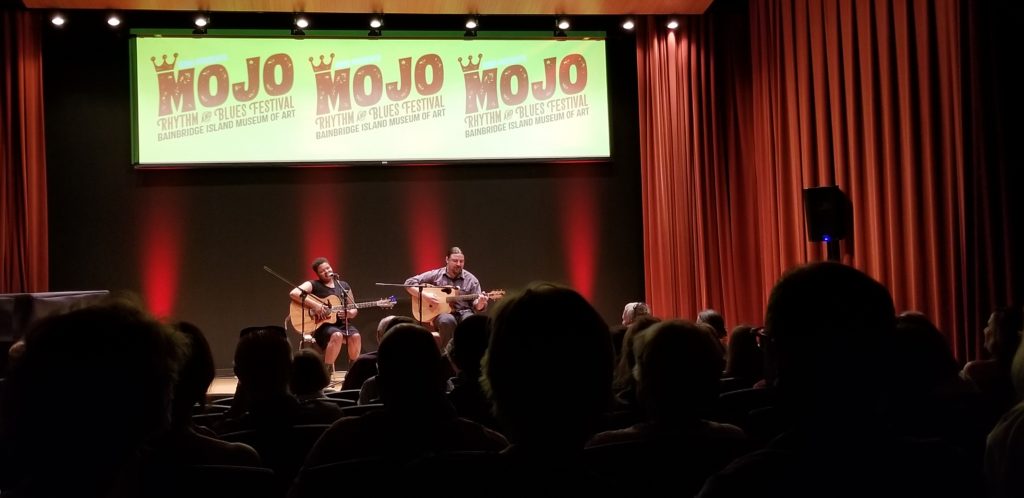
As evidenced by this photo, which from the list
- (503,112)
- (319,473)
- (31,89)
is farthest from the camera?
(503,112)

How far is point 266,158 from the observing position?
8.33 m

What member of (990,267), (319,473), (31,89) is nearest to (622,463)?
(319,473)

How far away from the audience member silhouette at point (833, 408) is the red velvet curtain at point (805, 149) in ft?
16.5

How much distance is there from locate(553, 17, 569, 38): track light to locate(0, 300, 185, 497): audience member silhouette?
25.3 ft

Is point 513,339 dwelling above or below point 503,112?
below

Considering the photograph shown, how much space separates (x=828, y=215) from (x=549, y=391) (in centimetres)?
553

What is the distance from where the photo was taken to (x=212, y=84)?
325 inches

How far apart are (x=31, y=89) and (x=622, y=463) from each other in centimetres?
811

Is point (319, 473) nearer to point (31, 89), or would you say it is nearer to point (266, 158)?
point (266, 158)

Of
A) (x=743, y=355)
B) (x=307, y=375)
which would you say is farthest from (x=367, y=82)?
(x=743, y=355)

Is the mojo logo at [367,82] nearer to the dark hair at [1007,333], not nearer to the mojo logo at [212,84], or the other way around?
the mojo logo at [212,84]

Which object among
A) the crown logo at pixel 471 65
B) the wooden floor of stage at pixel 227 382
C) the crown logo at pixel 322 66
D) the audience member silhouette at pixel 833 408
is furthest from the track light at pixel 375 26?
the audience member silhouette at pixel 833 408

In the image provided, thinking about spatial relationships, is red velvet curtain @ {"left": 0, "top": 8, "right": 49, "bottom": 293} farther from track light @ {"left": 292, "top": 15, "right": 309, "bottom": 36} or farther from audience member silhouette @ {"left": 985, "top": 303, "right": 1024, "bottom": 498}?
audience member silhouette @ {"left": 985, "top": 303, "right": 1024, "bottom": 498}

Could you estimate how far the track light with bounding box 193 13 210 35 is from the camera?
7867mm
